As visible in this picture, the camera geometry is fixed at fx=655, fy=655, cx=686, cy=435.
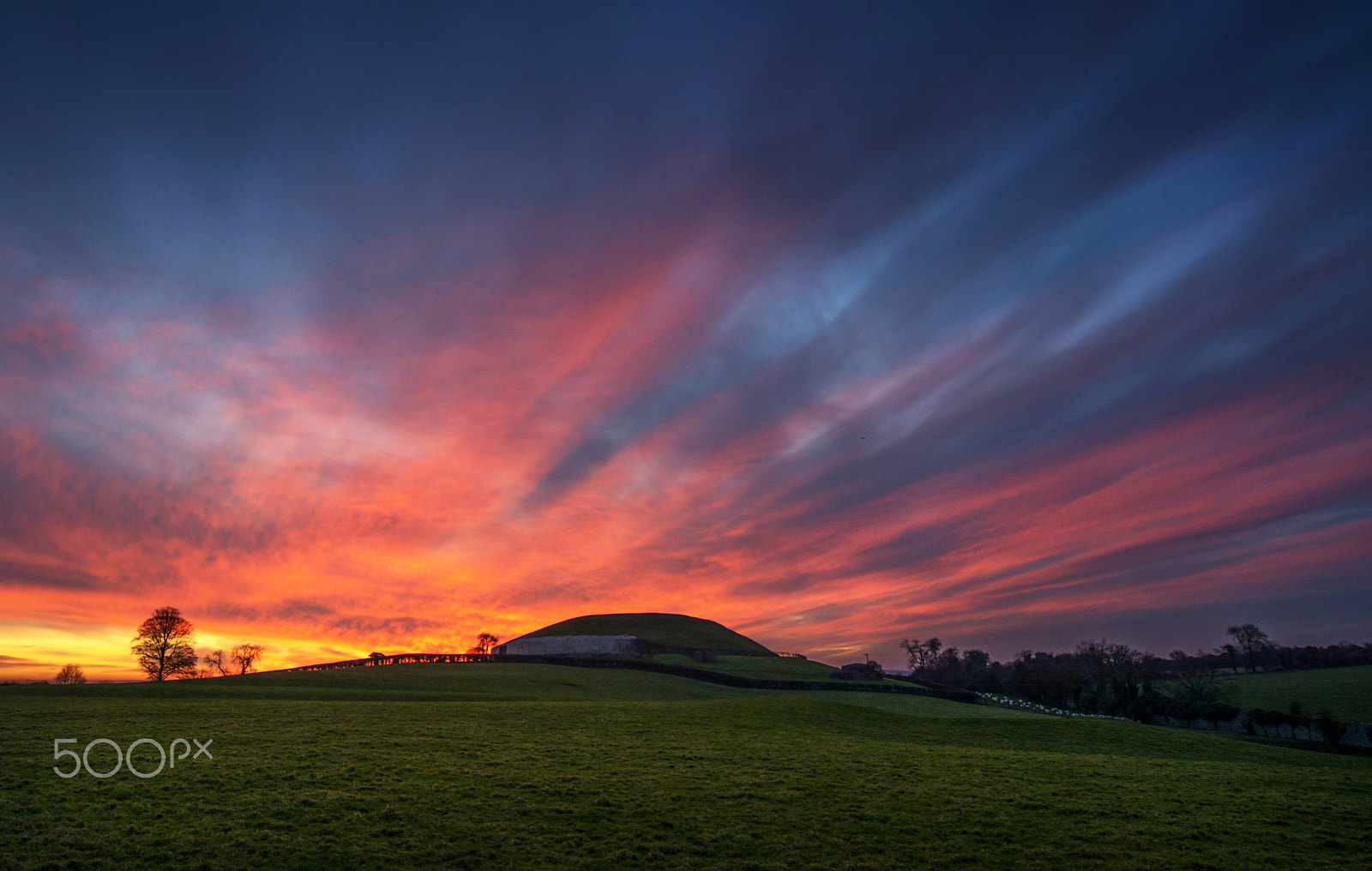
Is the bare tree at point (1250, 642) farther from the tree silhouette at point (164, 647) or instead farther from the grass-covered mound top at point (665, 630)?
the tree silhouette at point (164, 647)

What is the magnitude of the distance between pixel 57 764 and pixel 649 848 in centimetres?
2043

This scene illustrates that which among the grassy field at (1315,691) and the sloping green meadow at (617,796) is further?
the grassy field at (1315,691)

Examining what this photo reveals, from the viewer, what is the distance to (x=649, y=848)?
17.7 m

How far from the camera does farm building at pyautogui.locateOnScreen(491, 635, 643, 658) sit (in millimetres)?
116938

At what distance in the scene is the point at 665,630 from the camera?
152 m

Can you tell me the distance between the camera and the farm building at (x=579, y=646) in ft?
384

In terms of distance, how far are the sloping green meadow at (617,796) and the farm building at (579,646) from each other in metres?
81.5

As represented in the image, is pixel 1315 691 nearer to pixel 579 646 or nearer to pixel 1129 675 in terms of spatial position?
pixel 1129 675

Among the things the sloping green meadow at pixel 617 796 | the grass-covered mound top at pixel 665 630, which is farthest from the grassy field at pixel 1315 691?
the grass-covered mound top at pixel 665 630

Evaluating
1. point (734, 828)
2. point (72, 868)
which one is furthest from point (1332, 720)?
point (72, 868)

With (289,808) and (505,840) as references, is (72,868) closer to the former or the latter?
(289,808)

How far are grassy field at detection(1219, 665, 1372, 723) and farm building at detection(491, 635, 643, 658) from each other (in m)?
89.5

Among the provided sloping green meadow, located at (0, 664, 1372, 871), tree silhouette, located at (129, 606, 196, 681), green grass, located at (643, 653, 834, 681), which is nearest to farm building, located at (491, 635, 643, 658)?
green grass, located at (643, 653, 834, 681)

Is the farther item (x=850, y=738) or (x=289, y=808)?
(x=850, y=738)
